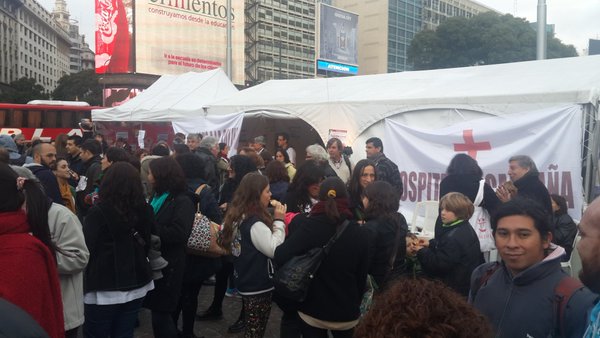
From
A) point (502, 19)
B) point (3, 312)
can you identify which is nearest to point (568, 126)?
point (3, 312)

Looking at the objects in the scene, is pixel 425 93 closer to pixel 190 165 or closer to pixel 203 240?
pixel 190 165

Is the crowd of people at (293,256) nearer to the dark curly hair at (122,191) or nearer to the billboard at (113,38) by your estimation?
the dark curly hair at (122,191)

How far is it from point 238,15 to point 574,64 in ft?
165

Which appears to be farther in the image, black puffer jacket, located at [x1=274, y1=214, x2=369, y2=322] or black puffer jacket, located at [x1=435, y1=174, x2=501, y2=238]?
black puffer jacket, located at [x1=435, y1=174, x2=501, y2=238]

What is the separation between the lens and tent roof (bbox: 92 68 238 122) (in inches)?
498

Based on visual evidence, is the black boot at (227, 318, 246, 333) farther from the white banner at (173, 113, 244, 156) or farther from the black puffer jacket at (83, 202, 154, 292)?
the white banner at (173, 113, 244, 156)

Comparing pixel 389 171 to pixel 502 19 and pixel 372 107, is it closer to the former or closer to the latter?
pixel 372 107

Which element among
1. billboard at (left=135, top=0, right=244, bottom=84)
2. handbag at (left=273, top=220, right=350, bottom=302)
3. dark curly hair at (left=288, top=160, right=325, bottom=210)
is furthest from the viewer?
billboard at (left=135, top=0, right=244, bottom=84)

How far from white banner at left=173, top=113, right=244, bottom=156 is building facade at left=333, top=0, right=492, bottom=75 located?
64.9 m

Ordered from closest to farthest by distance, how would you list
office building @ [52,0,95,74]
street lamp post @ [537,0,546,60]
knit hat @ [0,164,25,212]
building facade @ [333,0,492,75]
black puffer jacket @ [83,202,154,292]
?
knit hat @ [0,164,25,212] < black puffer jacket @ [83,202,154,292] < street lamp post @ [537,0,546,60] < building facade @ [333,0,492,75] < office building @ [52,0,95,74]

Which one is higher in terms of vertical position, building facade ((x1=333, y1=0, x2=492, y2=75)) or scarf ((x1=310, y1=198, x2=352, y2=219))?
building facade ((x1=333, y1=0, x2=492, y2=75))

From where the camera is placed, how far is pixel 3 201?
211 centimetres

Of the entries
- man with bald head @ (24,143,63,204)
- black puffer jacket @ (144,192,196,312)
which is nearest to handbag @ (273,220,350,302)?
black puffer jacket @ (144,192,196,312)

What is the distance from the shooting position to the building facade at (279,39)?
6331 centimetres
